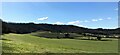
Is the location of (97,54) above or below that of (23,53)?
below

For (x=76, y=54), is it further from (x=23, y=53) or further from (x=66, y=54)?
(x=23, y=53)

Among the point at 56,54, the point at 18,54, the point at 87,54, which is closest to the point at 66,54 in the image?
the point at 56,54

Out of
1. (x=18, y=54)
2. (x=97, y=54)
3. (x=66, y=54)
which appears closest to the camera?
(x=18, y=54)

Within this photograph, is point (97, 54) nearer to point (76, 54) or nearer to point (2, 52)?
point (76, 54)

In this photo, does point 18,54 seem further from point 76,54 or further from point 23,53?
point 76,54

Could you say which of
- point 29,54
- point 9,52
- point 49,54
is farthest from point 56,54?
point 9,52

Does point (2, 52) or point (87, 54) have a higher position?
point (2, 52)

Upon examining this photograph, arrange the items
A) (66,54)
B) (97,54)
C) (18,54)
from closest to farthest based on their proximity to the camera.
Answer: (18,54)
(66,54)
(97,54)

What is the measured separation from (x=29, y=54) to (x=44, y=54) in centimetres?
222

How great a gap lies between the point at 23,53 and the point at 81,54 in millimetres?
9450

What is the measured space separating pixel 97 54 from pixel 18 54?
1414 centimetres

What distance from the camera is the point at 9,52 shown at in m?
39.2

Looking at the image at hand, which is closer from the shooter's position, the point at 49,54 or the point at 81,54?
the point at 49,54

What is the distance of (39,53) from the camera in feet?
130
